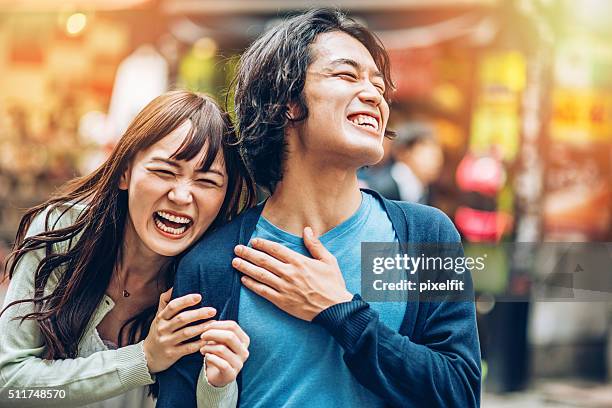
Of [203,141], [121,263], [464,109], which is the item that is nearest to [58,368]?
[121,263]

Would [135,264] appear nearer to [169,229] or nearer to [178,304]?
[169,229]

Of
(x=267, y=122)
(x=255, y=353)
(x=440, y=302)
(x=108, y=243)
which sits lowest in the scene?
(x=255, y=353)

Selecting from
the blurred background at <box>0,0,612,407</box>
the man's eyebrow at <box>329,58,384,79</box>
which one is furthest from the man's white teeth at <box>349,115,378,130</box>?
the blurred background at <box>0,0,612,407</box>

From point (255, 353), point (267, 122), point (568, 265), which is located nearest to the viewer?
point (255, 353)

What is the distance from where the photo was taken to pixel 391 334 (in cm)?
161

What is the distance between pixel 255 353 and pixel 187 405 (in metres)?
0.18

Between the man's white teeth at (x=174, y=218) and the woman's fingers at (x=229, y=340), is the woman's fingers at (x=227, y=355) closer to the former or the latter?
the woman's fingers at (x=229, y=340)

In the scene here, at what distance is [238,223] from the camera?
1801 millimetres

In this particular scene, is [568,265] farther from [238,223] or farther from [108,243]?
[108,243]

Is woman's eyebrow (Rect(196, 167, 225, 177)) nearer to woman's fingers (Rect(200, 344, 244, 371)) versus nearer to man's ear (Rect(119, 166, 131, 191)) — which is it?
man's ear (Rect(119, 166, 131, 191))

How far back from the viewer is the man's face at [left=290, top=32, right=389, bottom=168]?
1.72 m

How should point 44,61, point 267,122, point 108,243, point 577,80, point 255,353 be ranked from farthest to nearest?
point 44,61 < point 577,80 < point 108,243 < point 267,122 < point 255,353

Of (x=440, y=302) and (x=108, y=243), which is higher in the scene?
(x=108, y=243)

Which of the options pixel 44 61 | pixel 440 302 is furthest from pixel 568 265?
pixel 44 61
